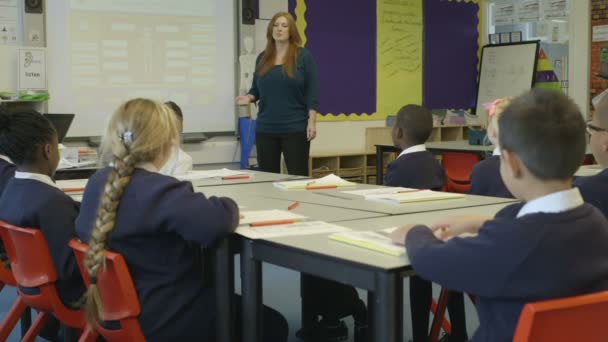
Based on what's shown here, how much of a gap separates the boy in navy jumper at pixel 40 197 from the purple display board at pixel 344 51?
4.44 m

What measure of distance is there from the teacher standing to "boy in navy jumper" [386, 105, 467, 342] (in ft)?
3.68

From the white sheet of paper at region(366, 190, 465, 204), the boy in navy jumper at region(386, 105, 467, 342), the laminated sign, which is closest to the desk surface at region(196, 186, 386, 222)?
the white sheet of paper at region(366, 190, 465, 204)

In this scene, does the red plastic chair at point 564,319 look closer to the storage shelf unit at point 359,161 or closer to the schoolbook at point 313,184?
the schoolbook at point 313,184

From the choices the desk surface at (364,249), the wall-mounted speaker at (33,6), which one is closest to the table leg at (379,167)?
the wall-mounted speaker at (33,6)

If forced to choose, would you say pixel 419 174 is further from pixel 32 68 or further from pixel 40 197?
pixel 32 68

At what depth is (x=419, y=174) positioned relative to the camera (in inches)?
125

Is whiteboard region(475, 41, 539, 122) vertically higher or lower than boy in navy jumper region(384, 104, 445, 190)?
higher

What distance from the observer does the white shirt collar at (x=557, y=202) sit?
4.39 feet

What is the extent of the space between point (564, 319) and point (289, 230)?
847mm

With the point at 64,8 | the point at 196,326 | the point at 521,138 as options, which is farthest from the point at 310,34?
the point at 521,138

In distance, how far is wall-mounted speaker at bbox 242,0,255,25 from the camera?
20.0 ft

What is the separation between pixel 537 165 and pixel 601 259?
20cm

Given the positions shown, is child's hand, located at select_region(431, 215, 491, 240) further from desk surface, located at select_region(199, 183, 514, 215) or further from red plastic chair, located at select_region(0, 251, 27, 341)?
red plastic chair, located at select_region(0, 251, 27, 341)

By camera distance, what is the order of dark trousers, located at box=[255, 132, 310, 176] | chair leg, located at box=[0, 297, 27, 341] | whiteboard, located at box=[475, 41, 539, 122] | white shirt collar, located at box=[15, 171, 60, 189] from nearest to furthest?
white shirt collar, located at box=[15, 171, 60, 189], chair leg, located at box=[0, 297, 27, 341], dark trousers, located at box=[255, 132, 310, 176], whiteboard, located at box=[475, 41, 539, 122]
